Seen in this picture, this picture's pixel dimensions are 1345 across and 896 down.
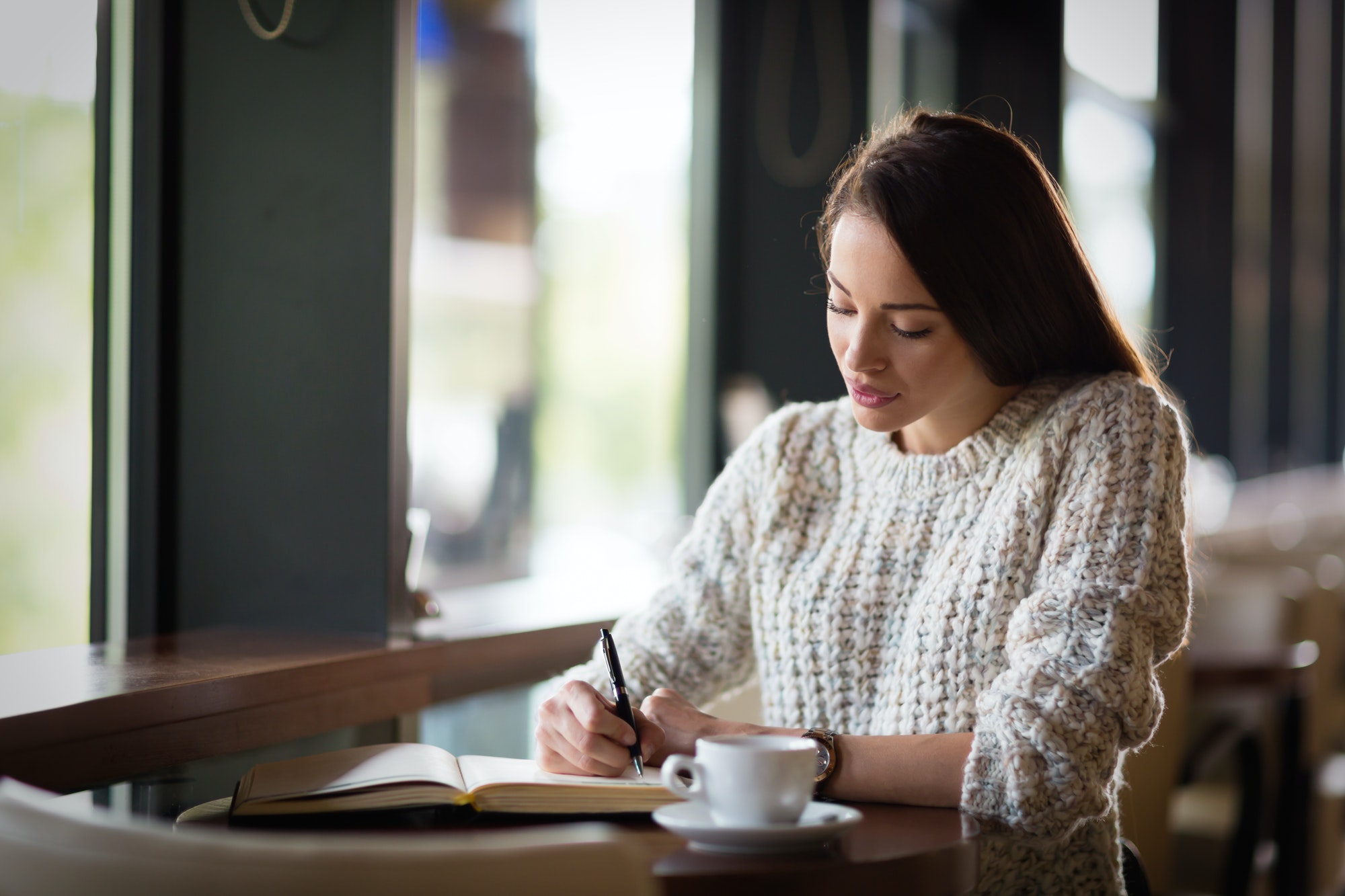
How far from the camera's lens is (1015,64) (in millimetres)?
2857

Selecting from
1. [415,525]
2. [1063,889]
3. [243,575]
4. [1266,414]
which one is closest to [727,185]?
[415,525]

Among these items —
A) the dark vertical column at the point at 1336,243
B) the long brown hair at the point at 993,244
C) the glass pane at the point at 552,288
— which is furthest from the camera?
the dark vertical column at the point at 1336,243

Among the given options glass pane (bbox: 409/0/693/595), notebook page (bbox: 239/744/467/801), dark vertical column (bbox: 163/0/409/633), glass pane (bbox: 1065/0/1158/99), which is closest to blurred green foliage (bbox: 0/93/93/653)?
dark vertical column (bbox: 163/0/409/633)

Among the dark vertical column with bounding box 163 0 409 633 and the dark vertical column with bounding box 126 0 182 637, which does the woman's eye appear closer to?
the dark vertical column with bounding box 163 0 409 633

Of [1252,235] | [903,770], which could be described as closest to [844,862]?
[903,770]

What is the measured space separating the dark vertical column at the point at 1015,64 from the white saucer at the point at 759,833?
6.87 feet

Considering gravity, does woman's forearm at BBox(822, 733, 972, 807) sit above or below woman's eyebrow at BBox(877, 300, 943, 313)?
below

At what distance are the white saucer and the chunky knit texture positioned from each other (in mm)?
231

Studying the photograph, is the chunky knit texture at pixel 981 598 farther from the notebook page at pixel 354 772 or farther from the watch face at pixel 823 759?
the notebook page at pixel 354 772

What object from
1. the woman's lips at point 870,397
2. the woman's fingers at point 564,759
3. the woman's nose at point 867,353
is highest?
the woman's nose at point 867,353

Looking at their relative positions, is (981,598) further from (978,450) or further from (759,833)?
(759,833)

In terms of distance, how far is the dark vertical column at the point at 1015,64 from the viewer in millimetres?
2799

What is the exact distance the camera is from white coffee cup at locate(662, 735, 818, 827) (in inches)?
35.3

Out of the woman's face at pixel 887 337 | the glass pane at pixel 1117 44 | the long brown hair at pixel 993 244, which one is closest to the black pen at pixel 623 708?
the woman's face at pixel 887 337
